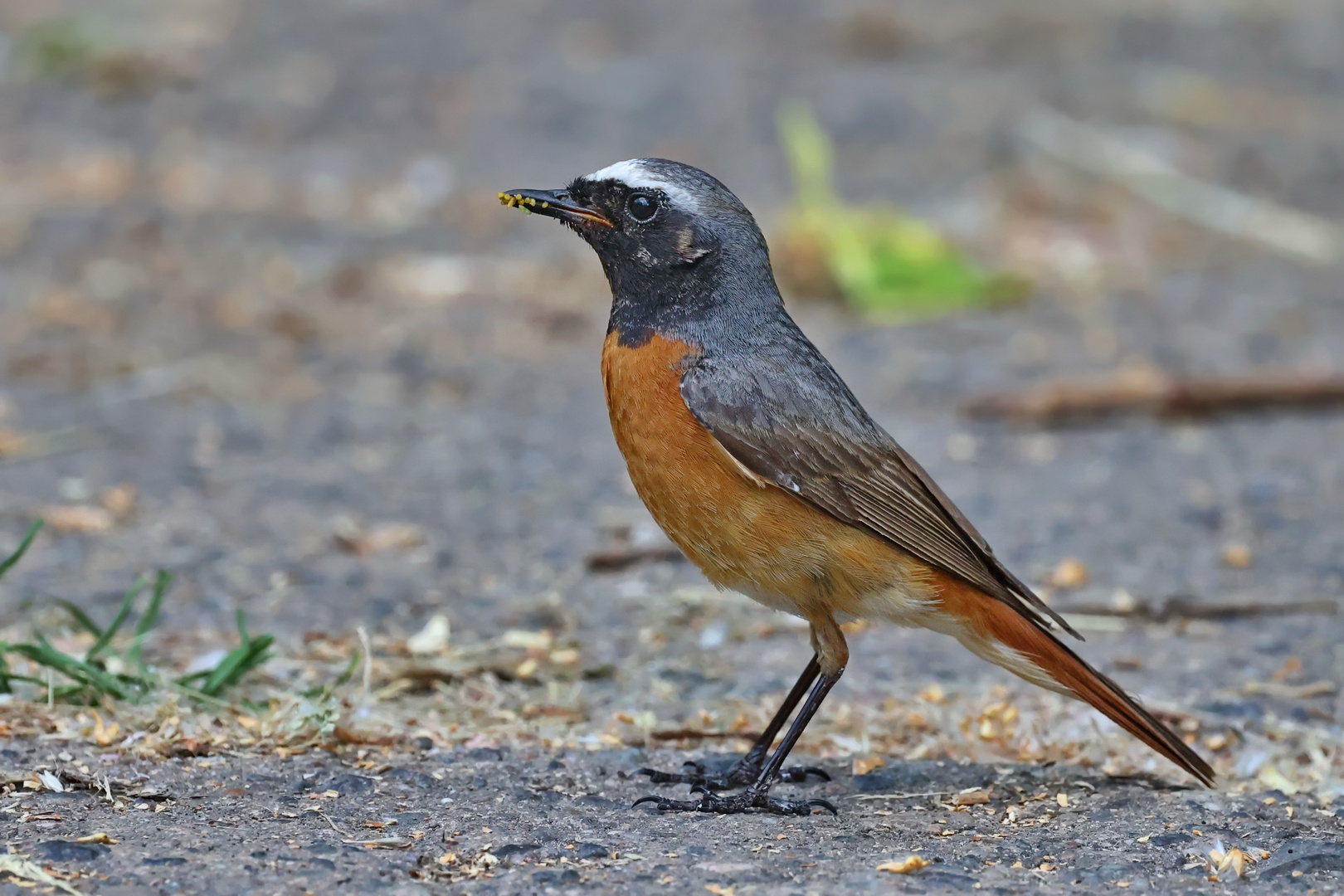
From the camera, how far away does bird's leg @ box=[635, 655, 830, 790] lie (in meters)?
4.58

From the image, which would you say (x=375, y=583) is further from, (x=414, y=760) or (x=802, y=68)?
(x=802, y=68)

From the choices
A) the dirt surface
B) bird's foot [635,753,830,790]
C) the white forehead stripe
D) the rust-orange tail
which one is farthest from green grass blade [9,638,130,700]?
the rust-orange tail

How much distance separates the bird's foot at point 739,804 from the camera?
4.34m

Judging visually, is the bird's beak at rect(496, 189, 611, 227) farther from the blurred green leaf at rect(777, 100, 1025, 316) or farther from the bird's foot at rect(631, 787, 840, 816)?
the blurred green leaf at rect(777, 100, 1025, 316)

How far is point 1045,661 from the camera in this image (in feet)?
15.1

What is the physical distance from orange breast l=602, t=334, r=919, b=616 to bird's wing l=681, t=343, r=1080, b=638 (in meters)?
0.04

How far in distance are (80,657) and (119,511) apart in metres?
2.09

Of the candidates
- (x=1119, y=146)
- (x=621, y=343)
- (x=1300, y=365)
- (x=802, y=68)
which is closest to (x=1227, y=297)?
(x=1300, y=365)

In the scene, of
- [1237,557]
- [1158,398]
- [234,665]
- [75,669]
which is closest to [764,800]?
[234,665]

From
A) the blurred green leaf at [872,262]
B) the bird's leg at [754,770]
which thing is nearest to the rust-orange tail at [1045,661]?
the bird's leg at [754,770]

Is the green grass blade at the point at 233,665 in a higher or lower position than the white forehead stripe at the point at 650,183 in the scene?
lower

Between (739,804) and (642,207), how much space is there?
1.77 m

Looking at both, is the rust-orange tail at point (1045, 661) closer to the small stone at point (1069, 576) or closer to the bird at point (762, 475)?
the bird at point (762, 475)

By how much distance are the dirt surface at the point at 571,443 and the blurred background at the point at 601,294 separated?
0.04 meters
